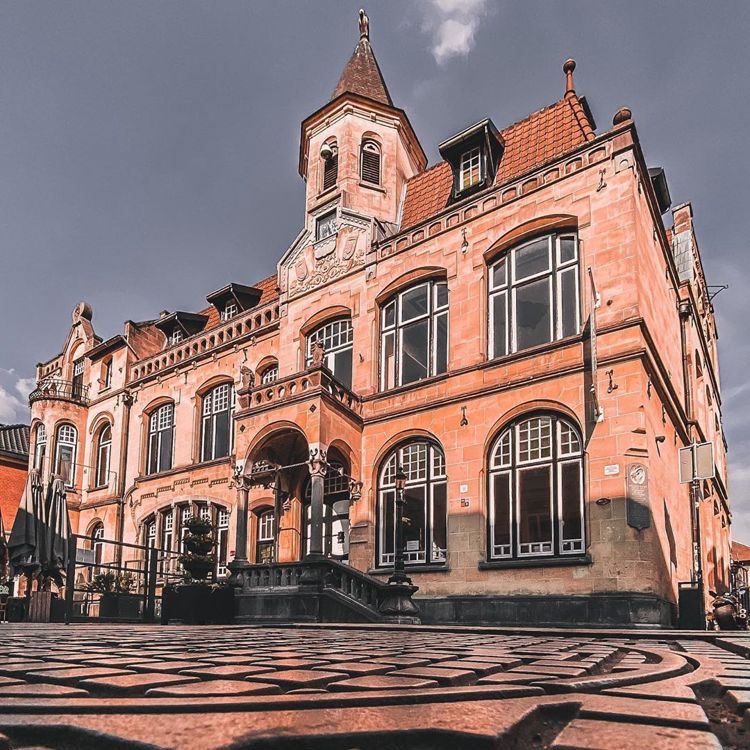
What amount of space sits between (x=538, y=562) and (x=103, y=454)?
2036 centimetres

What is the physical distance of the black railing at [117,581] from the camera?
566 inches

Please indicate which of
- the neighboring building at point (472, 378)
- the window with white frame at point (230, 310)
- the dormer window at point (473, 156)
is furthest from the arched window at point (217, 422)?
the dormer window at point (473, 156)

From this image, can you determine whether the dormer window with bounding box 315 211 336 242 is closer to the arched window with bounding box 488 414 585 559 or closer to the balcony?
the arched window with bounding box 488 414 585 559

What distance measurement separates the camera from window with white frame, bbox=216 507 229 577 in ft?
76.0

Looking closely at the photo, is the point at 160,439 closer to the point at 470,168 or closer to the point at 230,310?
the point at 230,310

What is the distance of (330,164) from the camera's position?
81.7ft

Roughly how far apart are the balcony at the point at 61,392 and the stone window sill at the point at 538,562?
821 inches

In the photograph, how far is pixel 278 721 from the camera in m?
1.70

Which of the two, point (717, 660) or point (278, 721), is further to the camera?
Answer: point (717, 660)

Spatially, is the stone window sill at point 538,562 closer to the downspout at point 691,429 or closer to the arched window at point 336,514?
the arched window at point 336,514

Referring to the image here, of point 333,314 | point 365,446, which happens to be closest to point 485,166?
point 333,314

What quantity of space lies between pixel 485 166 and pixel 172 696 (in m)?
19.8

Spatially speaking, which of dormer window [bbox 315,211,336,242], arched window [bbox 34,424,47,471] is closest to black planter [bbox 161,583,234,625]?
dormer window [bbox 315,211,336,242]

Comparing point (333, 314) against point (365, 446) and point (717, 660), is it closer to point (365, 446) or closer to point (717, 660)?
point (365, 446)
